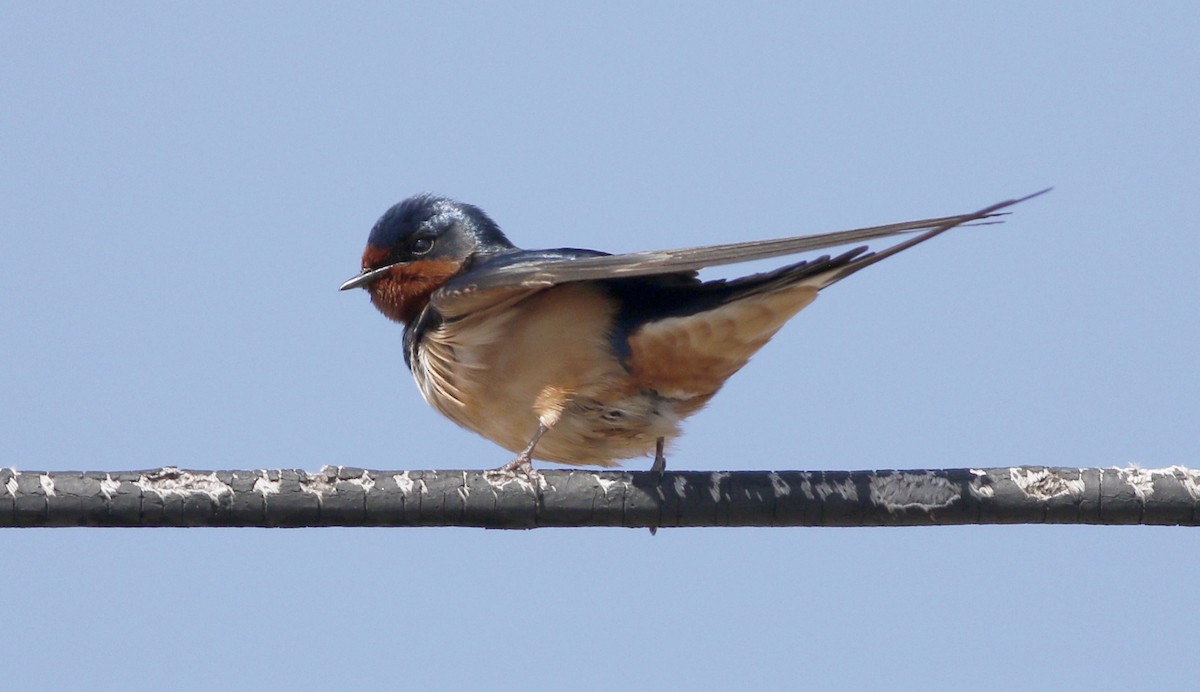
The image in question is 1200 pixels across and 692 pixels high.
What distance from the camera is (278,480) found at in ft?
10.4

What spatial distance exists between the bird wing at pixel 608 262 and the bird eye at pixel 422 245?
0.65 meters

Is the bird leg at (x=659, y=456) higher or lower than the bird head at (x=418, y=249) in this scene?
lower

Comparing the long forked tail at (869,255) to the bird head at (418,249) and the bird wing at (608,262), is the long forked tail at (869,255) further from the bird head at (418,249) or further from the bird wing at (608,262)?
the bird head at (418,249)

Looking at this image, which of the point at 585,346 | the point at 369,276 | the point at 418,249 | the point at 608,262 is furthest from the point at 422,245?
the point at 608,262

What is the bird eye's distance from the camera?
5.69m

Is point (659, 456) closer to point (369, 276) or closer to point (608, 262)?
point (608, 262)

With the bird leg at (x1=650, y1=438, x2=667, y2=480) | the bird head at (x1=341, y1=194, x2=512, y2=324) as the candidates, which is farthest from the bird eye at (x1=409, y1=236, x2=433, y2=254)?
the bird leg at (x1=650, y1=438, x2=667, y2=480)

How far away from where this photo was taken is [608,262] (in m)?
4.29

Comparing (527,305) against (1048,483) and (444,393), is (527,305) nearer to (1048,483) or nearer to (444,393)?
(444,393)

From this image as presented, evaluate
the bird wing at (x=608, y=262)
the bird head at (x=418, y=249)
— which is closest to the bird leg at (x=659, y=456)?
the bird wing at (x=608, y=262)

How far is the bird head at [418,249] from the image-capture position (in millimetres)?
5605

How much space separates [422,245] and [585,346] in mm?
1179

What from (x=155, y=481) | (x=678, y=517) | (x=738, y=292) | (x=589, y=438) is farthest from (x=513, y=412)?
(x=155, y=481)

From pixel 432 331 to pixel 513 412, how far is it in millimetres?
472
